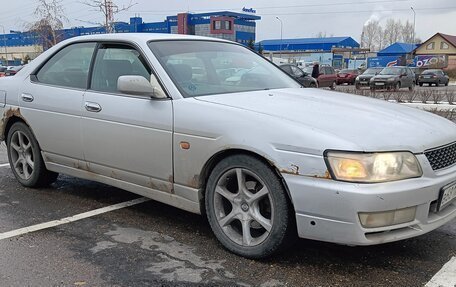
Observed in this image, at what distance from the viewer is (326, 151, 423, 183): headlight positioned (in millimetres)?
2906

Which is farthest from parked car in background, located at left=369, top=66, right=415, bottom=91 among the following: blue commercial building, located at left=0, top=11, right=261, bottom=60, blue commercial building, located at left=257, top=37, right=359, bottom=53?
blue commercial building, located at left=257, top=37, right=359, bottom=53

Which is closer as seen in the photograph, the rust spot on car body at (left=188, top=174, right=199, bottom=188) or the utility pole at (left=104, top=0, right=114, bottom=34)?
the rust spot on car body at (left=188, top=174, right=199, bottom=188)

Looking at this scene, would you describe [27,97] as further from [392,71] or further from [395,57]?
[395,57]

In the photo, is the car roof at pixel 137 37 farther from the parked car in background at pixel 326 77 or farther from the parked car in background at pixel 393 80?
the parked car in background at pixel 326 77

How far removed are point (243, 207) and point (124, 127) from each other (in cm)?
127

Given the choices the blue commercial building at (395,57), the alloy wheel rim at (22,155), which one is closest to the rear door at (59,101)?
the alloy wheel rim at (22,155)

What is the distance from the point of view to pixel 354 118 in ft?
10.9

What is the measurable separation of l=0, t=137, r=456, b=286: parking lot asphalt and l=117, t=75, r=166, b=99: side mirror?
1.17m

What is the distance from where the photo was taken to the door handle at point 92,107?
4.25 metres

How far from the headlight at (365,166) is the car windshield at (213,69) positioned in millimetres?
1369

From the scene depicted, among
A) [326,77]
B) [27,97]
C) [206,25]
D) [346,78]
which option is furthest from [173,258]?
[206,25]

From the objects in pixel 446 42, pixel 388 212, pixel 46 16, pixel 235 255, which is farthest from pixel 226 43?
pixel 446 42

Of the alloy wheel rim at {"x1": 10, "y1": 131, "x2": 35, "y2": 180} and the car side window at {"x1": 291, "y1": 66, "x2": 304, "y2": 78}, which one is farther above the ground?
the car side window at {"x1": 291, "y1": 66, "x2": 304, "y2": 78}

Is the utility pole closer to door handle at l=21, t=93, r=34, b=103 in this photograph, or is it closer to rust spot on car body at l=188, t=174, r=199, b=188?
door handle at l=21, t=93, r=34, b=103
